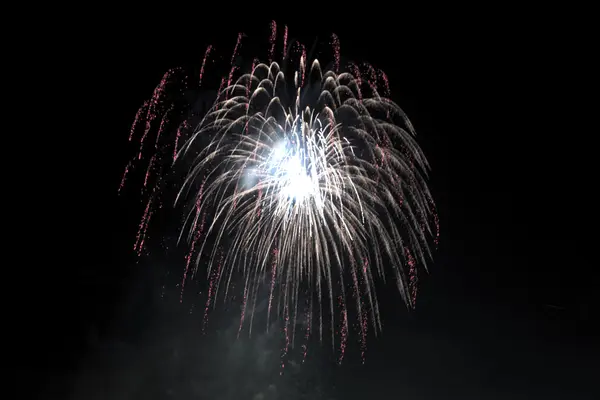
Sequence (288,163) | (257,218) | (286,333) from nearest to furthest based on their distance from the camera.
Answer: (288,163), (257,218), (286,333)

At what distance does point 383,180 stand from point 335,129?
7.23 ft

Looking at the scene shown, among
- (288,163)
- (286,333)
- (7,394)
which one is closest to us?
(288,163)

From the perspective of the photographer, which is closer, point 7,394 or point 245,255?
point 245,255

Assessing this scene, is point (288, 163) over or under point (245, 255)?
over

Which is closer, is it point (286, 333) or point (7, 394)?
point (286, 333)

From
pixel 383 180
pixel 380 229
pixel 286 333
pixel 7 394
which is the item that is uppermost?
pixel 383 180

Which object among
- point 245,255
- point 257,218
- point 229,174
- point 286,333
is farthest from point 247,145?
point 286,333

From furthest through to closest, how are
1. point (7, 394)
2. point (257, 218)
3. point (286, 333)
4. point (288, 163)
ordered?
point (7, 394) < point (286, 333) < point (257, 218) < point (288, 163)

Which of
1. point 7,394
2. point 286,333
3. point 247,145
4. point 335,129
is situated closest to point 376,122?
point 335,129

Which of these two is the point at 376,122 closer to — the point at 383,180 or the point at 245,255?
the point at 383,180

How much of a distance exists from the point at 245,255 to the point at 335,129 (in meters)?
5.03

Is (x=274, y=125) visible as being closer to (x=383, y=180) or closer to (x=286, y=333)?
(x=383, y=180)

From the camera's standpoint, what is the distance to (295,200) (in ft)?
53.9

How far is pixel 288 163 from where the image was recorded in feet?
52.6
